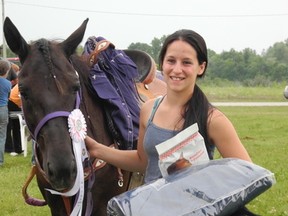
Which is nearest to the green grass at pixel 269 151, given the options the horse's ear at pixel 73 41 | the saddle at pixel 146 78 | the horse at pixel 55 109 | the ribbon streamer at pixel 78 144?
the saddle at pixel 146 78

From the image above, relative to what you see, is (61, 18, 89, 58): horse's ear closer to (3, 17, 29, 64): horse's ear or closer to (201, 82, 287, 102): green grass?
(3, 17, 29, 64): horse's ear

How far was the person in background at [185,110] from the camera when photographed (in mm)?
2037

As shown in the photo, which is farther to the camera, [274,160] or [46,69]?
[274,160]

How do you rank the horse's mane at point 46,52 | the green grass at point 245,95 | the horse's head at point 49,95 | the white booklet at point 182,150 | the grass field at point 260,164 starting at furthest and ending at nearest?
the green grass at point 245,95 → the grass field at point 260,164 → the horse's mane at point 46,52 → the horse's head at point 49,95 → the white booklet at point 182,150

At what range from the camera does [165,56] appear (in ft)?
7.22

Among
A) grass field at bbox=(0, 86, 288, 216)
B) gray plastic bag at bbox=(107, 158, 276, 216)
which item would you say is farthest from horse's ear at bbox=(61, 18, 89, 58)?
grass field at bbox=(0, 86, 288, 216)

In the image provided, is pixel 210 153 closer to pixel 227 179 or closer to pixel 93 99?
pixel 227 179

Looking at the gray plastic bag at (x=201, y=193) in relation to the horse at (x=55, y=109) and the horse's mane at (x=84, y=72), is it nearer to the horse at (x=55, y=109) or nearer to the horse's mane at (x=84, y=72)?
the horse at (x=55, y=109)

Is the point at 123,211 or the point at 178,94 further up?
the point at 178,94

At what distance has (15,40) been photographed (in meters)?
2.79

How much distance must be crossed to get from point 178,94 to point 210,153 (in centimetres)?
30

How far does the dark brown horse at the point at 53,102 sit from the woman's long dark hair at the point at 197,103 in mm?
702

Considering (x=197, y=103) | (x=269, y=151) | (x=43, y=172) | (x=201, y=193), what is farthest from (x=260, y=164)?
(x=201, y=193)

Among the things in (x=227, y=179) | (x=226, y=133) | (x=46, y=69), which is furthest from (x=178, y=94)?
(x=46, y=69)
